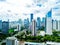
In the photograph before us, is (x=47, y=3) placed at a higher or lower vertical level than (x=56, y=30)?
higher

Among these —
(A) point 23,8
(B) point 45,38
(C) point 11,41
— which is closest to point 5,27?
(C) point 11,41

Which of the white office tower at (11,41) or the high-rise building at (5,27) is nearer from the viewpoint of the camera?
the white office tower at (11,41)

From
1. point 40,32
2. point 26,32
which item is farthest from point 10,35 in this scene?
point 40,32

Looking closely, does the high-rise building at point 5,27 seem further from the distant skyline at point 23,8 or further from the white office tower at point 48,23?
the white office tower at point 48,23

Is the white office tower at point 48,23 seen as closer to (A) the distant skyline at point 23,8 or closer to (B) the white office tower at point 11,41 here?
(A) the distant skyline at point 23,8

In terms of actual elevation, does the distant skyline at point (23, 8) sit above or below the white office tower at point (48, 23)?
above

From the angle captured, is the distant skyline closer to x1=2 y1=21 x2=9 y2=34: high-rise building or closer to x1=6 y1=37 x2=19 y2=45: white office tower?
x1=2 y1=21 x2=9 y2=34: high-rise building

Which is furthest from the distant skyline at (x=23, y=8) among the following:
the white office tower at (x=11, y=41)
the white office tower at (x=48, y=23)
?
the white office tower at (x=11, y=41)

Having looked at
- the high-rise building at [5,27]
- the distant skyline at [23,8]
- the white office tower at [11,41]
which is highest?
the distant skyline at [23,8]

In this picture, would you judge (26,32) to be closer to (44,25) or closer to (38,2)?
(44,25)
